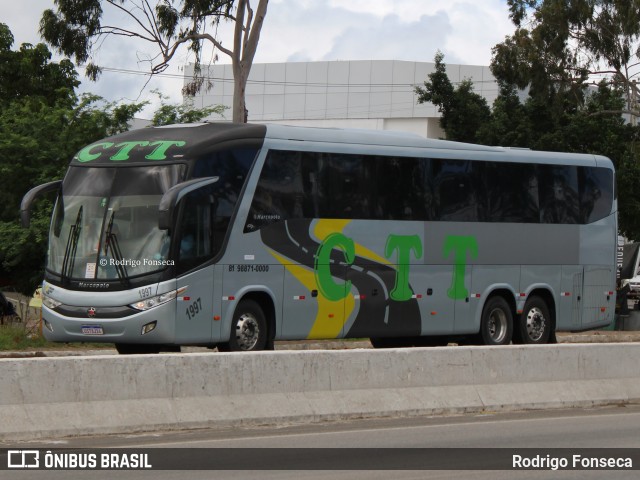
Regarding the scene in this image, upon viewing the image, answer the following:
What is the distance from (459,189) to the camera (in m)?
22.0

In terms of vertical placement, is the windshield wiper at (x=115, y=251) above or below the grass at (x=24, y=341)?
above

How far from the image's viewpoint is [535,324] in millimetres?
23062

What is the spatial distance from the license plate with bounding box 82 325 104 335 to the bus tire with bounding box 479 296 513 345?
757 centimetres

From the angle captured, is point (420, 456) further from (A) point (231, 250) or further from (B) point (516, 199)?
(B) point (516, 199)

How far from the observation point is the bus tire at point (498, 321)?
22531 millimetres

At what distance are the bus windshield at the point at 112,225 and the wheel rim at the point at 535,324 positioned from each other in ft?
25.9

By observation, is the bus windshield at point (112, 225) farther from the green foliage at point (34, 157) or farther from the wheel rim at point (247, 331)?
the green foliage at point (34, 157)

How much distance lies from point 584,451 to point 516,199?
38.2ft

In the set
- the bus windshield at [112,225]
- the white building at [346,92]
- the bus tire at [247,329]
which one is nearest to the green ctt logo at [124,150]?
the bus windshield at [112,225]

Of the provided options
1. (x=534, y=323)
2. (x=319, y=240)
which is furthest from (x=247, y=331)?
(x=534, y=323)

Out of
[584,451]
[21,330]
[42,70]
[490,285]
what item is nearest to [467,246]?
[490,285]

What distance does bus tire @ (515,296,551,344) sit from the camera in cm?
2288

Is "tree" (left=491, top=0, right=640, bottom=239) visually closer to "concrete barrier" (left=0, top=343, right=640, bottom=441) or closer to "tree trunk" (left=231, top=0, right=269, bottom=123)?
"tree trunk" (left=231, top=0, right=269, bottom=123)

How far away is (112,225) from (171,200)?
1.22 metres
